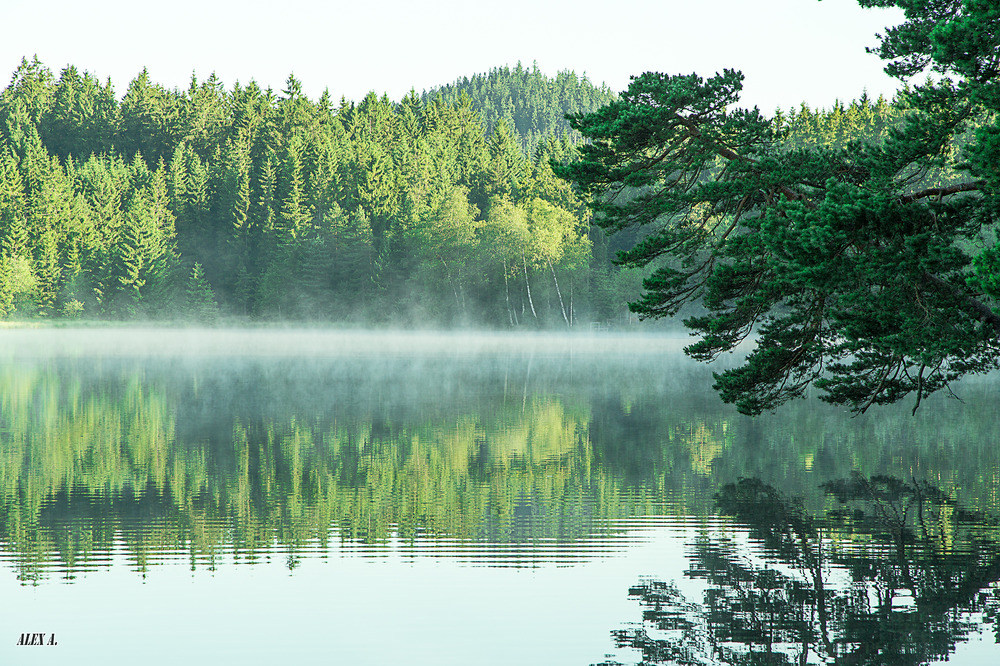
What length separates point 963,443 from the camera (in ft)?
61.4

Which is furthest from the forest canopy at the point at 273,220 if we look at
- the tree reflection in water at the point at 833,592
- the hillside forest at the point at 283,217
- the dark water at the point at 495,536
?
the tree reflection in water at the point at 833,592

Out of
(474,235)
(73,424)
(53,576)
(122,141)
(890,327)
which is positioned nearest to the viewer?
(53,576)

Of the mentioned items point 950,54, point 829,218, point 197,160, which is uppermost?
point 197,160

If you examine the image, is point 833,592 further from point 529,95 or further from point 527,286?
point 529,95

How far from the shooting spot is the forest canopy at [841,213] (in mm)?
10086

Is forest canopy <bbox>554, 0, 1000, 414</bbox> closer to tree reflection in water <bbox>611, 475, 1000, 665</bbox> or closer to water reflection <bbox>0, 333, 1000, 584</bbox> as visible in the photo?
tree reflection in water <bbox>611, 475, 1000, 665</bbox>

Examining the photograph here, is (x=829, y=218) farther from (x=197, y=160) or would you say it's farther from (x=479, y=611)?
(x=197, y=160)

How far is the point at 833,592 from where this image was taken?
892cm

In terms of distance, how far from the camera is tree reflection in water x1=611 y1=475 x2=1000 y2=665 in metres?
7.70

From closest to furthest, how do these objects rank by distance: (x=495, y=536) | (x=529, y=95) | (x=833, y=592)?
(x=833, y=592)
(x=495, y=536)
(x=529, y=95)

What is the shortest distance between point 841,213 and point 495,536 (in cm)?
485

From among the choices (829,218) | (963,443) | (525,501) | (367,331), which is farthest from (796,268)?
(367,331)

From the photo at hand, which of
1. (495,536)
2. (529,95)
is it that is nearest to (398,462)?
(495,536)

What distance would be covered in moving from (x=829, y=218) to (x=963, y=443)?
10.7 metres
